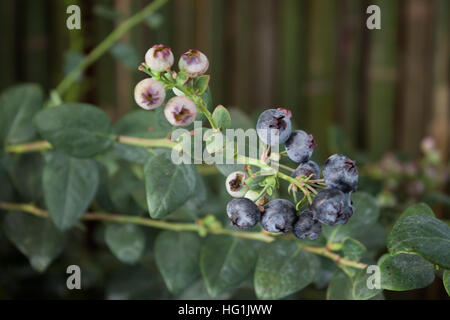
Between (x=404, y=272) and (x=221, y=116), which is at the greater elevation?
(x=221, y=116)

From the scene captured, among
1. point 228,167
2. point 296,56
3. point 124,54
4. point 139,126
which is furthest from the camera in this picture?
point 296,56

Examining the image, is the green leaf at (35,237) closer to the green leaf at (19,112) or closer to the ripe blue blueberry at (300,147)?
the green leaf at (19,112)

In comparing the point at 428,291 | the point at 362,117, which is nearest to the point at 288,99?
the point at 362,117

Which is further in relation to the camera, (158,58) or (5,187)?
(5,187)

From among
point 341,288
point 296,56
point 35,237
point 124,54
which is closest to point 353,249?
point 341,288

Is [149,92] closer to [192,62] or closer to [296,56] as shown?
[192,62]
